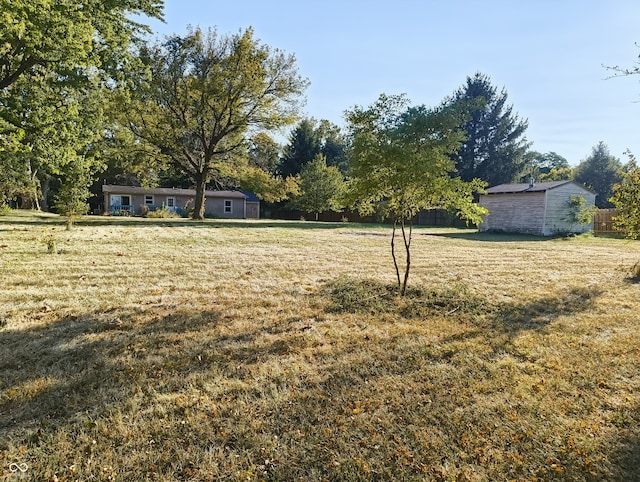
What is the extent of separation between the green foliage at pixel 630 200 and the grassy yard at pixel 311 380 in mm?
1219

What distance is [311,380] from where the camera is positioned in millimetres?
3137

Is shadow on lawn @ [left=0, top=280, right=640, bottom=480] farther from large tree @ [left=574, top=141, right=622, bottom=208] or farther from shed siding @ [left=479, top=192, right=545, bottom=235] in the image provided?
large tree @ [left=574, top=141, right=622, bottom=208]

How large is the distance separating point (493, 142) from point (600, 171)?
14.1 m

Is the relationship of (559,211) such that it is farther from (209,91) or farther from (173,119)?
(173,119)

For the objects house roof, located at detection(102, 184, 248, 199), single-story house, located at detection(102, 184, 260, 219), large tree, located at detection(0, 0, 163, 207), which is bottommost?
single-story house, located at detection(102, 184, 260, 219)

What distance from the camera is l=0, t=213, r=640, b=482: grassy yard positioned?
2.19 m

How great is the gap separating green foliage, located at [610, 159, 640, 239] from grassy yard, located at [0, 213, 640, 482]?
4.00 ft

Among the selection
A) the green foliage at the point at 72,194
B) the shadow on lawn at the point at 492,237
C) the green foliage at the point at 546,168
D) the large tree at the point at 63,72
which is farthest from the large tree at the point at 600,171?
the green foliage at the point at 72,194

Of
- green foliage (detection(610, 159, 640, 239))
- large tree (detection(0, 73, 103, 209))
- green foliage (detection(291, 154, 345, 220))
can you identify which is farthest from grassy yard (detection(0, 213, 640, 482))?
green foliage (detection(291, 154, 345, 220))

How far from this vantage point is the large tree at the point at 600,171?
1608 inches

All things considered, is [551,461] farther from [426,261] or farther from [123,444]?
[426,261]

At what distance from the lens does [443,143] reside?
5402mm

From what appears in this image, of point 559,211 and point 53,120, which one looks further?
point 559,211

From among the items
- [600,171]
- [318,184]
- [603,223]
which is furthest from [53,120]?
[600,171]
